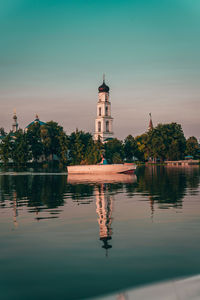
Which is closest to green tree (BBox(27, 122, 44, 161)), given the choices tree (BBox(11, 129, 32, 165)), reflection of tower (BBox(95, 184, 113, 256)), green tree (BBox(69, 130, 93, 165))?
tree (BBox(11, 129, 32, 165))

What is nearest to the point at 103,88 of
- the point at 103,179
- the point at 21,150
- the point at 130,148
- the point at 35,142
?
the point at 130,148

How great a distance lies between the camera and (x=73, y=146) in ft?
382

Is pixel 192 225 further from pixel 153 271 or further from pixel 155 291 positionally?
pixel 155 291

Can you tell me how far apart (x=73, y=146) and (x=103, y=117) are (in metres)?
59.6

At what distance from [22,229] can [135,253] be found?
16.7ft

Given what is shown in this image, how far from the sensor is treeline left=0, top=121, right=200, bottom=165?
367ft

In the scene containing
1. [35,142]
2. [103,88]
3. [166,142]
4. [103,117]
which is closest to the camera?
[35,142]

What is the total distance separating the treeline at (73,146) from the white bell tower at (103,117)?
2524 centimetres

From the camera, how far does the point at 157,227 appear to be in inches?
447

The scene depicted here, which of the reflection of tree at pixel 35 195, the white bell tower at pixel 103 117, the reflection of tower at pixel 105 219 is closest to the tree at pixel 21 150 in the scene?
the white bell tower at pixel 103 117

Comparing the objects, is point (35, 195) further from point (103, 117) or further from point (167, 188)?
point (103, 117)

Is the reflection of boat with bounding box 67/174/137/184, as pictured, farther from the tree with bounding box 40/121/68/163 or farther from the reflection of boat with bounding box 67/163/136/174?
the tree with bounding box 40/121/68/163

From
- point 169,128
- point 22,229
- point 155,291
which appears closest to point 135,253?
point 155,291

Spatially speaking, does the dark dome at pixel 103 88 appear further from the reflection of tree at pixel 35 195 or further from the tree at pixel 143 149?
the reflection of tree at pixel 35 195
